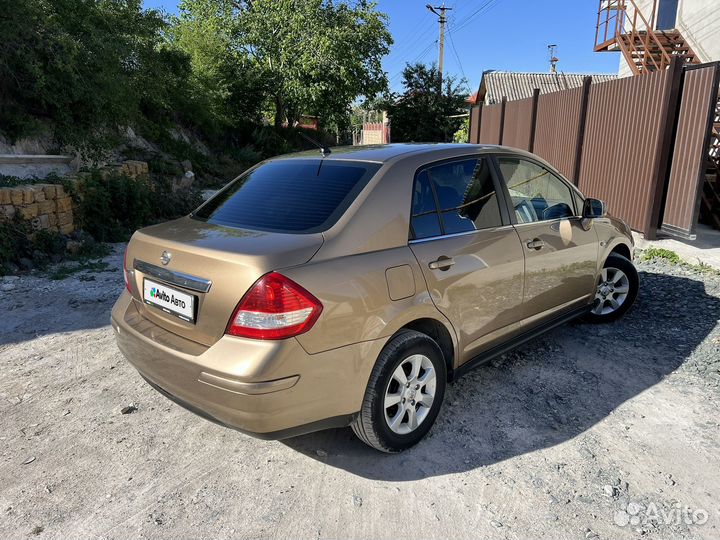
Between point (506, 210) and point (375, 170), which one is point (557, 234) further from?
point (375, 170)

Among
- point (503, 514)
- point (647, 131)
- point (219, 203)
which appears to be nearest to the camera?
point (503, 514)

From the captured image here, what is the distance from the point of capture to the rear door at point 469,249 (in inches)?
118

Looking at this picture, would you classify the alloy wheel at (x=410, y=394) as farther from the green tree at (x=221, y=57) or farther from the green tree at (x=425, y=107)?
the green tree at (x=425, y=107)

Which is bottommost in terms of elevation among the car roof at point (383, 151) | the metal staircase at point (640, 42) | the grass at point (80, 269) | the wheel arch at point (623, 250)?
the grass at point (80, 269)

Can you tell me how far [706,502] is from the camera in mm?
2555

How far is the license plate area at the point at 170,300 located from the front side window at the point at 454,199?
125 cm

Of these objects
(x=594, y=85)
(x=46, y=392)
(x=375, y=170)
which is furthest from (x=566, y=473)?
(x=594, y=85)

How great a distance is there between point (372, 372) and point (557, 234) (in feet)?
6.63

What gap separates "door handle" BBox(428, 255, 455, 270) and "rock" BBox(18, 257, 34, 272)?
17.9 ft

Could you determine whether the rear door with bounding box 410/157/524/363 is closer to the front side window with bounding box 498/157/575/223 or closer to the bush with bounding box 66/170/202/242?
the front side window with bounding box 498/157/575/223

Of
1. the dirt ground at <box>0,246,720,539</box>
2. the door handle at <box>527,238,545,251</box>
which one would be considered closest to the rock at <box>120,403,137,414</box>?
the dirt ground at <box>0,246,720,539</box>

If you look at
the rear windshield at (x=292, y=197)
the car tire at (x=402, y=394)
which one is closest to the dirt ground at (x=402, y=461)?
the car tire at (x=402, y=394)

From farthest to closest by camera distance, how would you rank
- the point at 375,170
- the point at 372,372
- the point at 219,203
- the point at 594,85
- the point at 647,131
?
the point at 594,85, the point at 647,131, the point at 219,203, the point at 375,170, the point at 372,372

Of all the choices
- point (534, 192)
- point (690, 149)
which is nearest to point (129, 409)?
point (534, 192)
